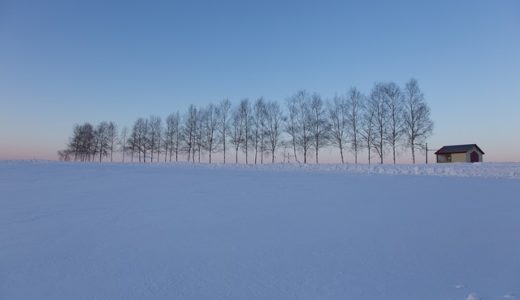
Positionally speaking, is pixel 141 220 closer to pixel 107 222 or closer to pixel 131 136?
pixel 107 222

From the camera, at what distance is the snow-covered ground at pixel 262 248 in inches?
122

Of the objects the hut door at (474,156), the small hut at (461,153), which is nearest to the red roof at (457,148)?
the small hut at (461,153)

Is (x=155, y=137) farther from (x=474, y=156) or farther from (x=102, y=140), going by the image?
(x=474, y=156)

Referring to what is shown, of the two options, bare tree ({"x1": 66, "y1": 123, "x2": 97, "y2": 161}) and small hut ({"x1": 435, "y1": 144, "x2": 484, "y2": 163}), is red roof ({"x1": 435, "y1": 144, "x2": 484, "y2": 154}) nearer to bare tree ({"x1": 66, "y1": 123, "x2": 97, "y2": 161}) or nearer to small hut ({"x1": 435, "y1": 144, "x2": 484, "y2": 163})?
small hut ({"x1": 435, "y1": 144, "x2": 484, "y2": 163})

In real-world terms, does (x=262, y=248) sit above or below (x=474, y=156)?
below

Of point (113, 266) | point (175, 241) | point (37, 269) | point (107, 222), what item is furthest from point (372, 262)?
point (107, 222)

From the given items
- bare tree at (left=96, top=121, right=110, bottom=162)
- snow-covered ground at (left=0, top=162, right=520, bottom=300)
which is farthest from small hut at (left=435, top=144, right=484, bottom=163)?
bare tree at (left=96, top=121, right=110, bottom=162)

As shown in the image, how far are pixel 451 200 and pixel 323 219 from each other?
364 cm

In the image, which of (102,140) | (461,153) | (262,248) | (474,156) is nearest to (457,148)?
(461,153)

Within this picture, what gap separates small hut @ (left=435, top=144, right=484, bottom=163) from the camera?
38.0 metres

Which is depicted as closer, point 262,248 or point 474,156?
point 262,248

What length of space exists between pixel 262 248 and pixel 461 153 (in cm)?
4270

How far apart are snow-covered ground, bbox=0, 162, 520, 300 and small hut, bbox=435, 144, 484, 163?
119ft

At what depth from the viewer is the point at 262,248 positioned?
4.11 m
